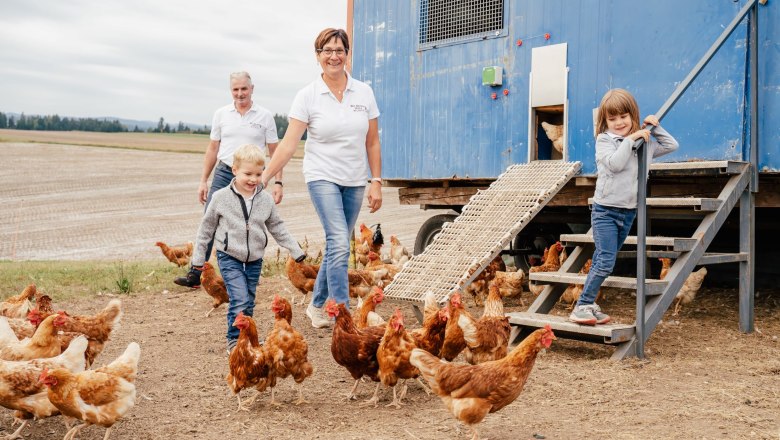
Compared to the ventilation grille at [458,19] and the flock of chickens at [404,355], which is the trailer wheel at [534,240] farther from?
the flock of chickens at [404,355]

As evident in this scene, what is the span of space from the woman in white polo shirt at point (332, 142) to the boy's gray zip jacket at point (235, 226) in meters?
0.47

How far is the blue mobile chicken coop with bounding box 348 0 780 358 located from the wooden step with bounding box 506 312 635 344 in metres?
0.01

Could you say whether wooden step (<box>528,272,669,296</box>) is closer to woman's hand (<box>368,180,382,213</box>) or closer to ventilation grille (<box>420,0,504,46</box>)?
woman's hand (<box>368,180,382,213</box>)

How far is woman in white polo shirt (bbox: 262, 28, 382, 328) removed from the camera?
5461 mm

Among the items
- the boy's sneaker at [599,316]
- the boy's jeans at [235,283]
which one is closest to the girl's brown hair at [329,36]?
the boy's jeans at [235,283]

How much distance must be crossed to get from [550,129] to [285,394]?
437 cm

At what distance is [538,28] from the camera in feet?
25.1

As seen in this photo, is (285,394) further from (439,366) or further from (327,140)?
(327,140)

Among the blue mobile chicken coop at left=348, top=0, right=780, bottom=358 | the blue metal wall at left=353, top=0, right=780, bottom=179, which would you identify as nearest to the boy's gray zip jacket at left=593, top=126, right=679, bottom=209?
the blue mobile chicken coop at left=348, top=0, right=780, bottom=358

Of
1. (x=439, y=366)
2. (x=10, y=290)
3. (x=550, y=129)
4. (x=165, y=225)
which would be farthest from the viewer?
(x=165, y=225)

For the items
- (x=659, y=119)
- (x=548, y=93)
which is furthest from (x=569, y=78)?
(x=659, y=119)

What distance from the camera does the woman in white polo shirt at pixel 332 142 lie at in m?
5.46

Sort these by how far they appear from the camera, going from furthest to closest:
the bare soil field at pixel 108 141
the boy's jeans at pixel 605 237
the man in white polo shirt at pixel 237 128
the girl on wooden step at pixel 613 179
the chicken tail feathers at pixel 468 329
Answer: the bare soil field at pixel 108 141, the man in white polo shirt at pixel 237 128, the boy's jeans at pixel 605 237, the girl on wooden step at pixel 613 179, the chicken tail feathers at pixel 468 329

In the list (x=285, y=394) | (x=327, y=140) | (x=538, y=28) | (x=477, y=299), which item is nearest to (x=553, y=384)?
(x=285, y=394)
